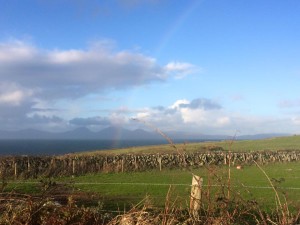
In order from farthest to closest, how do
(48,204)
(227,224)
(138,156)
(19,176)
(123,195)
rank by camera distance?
(138,156) < (19,176) < (123,195) < (48,204) < (227,224)

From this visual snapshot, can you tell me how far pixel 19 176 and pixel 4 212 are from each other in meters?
29.5

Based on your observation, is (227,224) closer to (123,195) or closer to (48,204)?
(48,204)

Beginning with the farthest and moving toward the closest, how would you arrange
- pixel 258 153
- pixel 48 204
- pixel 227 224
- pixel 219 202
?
pixel 258 153
pixel 48 204
pixel 219 202
pixel 227 224

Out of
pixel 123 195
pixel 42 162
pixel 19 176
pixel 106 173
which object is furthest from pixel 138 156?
pixel 123 195

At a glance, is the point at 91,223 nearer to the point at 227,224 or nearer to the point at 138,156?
the point at 227,224

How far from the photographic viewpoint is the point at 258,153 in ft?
157

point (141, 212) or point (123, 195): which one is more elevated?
point (141, 212)

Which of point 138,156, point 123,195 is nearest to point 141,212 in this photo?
point 123,195

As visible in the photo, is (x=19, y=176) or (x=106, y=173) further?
(x=106, y=173)

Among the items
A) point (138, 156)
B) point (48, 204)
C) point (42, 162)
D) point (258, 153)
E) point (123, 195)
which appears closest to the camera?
point (48, 204)

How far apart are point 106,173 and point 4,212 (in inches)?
1274

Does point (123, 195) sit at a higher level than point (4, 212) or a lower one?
lower

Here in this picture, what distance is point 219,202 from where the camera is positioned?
4.79 meters

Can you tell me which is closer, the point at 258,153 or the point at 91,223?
the point at 91,223
